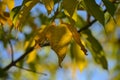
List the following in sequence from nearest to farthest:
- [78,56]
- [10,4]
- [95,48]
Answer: [10,4]
[95,48]
[78,56]

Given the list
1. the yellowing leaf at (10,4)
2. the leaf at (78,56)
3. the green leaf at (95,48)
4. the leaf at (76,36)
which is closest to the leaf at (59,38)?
the leaf at (76,36)

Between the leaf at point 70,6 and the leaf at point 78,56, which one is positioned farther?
the leaf at point 78,56

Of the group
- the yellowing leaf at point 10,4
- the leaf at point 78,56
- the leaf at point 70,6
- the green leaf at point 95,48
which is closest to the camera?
the leaf at point 70,6

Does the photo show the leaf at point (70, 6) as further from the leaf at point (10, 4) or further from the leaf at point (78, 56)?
the leaf at point (78, 56)

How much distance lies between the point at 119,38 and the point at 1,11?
4.87ft

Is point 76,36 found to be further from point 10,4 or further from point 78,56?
point 78,56

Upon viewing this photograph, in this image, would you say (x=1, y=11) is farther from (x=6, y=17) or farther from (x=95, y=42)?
(x=95, y=42)

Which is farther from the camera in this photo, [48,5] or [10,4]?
[10,4]

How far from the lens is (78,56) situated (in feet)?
5.41

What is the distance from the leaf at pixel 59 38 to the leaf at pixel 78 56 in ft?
1.96

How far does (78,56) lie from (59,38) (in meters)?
0.70

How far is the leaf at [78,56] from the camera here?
159 cm

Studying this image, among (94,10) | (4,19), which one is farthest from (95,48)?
(94,10)

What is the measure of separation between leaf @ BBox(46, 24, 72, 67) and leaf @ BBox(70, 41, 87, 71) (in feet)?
1.96
